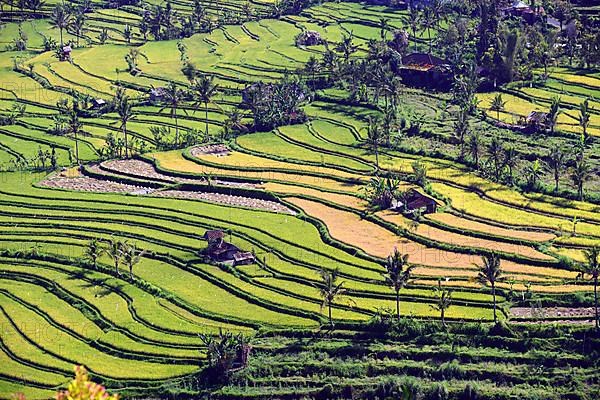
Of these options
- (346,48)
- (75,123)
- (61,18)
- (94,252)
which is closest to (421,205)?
(94,252)

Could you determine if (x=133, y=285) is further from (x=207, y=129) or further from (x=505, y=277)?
(x=207, y=129)

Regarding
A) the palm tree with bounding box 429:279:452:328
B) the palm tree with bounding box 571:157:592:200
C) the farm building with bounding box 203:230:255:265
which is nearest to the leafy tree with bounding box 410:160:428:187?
the palm tree with bounding box 571:157:592:200

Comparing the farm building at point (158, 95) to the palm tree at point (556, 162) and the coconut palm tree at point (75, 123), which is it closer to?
the coconut palm tree at point (75, 123)

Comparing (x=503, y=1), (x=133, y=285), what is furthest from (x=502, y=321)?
(x=503, y=1)

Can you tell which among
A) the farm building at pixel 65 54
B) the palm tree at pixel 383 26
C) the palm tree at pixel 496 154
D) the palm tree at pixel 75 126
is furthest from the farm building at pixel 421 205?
the farm building at pixel 65 54

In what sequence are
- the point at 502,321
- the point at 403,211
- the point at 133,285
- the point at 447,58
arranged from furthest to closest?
the point at 447,58 → the point at 403,211 → the point at 133,285 → the point at 502,321

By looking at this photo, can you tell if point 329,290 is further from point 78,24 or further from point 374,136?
point 78,24
